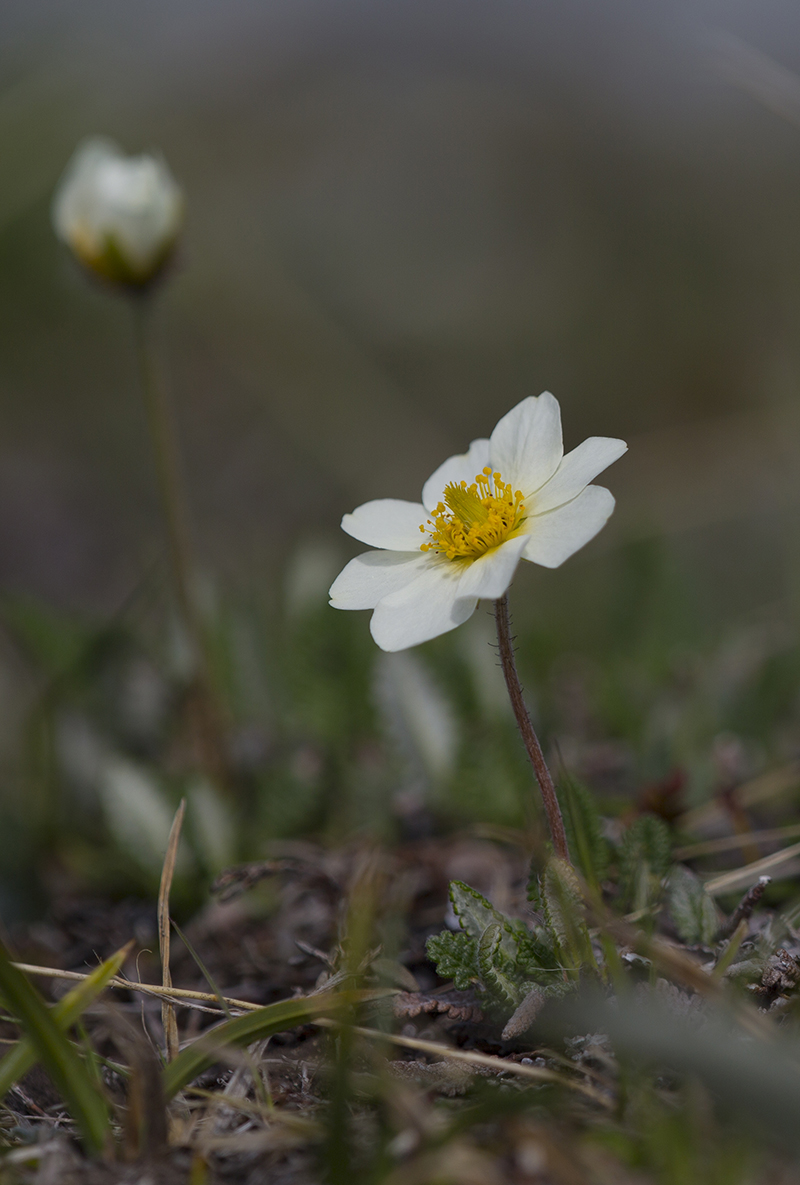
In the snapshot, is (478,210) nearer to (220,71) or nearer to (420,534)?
(220,71)

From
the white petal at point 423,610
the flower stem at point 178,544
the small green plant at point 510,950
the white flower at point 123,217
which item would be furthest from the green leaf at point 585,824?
the white flower at point 123,217

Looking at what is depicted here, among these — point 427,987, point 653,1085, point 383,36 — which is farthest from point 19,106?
point 383,36

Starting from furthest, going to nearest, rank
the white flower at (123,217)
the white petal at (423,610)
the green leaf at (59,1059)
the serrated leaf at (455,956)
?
the white flower at (123,217), the serrated leaf at (455,956), the white petal at (423,610), the green leaf at (59,1059)

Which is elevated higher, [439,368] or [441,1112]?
[439,368]

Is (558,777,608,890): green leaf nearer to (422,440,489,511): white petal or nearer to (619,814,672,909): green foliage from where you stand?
(619,814,672,909): green foliage

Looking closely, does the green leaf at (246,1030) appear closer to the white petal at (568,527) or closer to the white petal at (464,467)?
the white petal at (568,527)

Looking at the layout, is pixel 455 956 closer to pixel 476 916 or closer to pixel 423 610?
pixel 476 916

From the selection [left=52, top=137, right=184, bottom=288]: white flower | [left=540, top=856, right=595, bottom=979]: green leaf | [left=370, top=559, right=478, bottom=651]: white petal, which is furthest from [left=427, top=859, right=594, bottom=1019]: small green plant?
[left=52, top=137, right=184, bottom=288]: white flower
